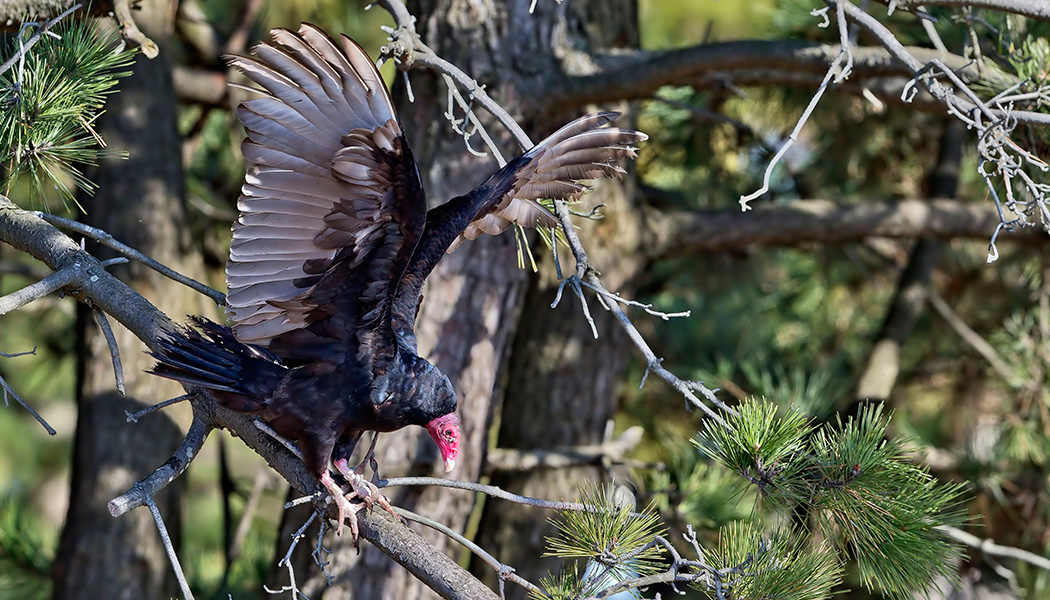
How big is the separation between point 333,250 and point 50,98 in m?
0.64

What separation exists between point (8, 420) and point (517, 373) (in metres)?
6.08

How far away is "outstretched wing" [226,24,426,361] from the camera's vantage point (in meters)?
1.63

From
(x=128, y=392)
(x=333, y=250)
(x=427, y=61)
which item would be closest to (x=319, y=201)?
(x=333, y=250)

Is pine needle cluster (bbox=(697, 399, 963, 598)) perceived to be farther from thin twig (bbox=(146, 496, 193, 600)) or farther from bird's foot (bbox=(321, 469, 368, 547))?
thin twig (bbox=(146, 496, 193, 600))

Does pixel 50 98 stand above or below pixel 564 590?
above

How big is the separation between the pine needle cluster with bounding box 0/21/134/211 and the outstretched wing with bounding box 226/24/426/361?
0.40 meters

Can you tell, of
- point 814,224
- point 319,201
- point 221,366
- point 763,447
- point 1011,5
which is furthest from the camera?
point 814,224

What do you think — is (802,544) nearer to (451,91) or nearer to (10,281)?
(451,91)

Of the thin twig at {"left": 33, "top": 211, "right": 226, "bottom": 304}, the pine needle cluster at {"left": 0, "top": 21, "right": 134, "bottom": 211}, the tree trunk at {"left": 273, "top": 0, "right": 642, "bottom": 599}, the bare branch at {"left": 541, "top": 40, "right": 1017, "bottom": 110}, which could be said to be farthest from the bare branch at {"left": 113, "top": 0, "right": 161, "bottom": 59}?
the bare branch at {"left": 541, "top": 40, "right": 1017, "bottom": 110}

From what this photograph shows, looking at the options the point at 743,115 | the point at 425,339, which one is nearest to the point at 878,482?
the point at 425,339

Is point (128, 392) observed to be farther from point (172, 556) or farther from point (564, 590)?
point (564, 590)

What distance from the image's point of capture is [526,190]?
2.18 m

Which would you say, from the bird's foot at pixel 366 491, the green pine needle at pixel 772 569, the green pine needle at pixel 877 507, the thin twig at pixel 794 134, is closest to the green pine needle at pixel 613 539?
the green pine needle at pixel 772 569

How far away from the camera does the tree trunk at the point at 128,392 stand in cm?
286
